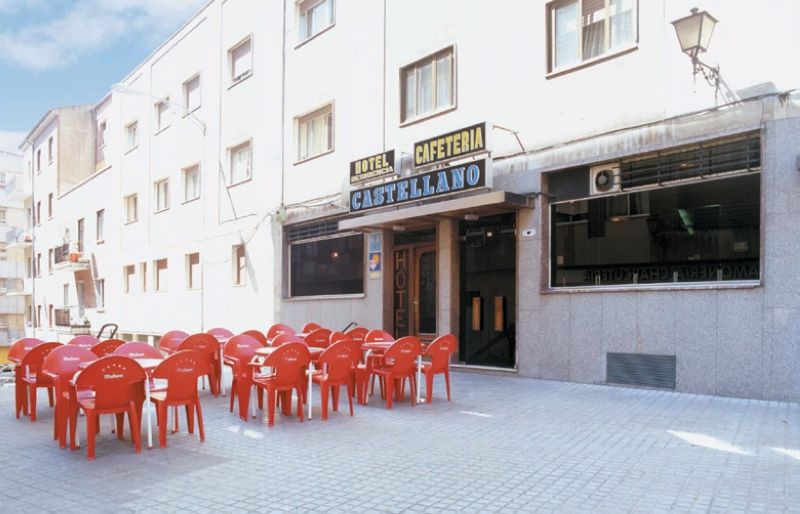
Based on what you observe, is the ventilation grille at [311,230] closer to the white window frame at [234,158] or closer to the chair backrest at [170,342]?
the white window frame at [234,158]

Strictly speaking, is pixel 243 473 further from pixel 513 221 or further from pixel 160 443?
pixel 513 221

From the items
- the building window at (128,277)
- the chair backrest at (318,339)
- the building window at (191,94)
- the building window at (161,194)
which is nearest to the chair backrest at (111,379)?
the chair backrest at (318,339)

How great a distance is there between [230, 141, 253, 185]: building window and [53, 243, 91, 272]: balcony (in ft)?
44.3

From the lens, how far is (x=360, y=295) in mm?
14469

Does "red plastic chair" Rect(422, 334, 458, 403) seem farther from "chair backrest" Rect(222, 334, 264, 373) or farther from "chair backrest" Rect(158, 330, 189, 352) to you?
"chair backrest" Rect(158, 330, 189, 352)

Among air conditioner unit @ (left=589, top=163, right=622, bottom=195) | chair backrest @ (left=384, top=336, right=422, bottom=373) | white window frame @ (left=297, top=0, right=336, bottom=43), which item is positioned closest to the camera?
chair backrest @ (left=384, top=336, right=422, bottom=373)

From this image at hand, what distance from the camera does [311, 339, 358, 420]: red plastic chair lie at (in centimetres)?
748

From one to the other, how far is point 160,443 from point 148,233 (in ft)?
63.0

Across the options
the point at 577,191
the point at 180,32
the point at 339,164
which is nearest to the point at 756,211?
the point at 577,191

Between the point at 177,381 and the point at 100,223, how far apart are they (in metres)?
25.2

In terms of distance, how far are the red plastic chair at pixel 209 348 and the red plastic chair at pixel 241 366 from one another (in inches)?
30.6

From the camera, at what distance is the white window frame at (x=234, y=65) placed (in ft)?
61.0

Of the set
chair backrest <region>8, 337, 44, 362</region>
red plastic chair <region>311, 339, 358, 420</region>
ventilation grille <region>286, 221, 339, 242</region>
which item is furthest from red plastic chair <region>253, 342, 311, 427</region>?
ventilation grille <region>286, 221, 339, 242</region>

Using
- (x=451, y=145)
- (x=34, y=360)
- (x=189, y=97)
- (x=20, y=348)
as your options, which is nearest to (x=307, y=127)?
(x=451, y=145)
